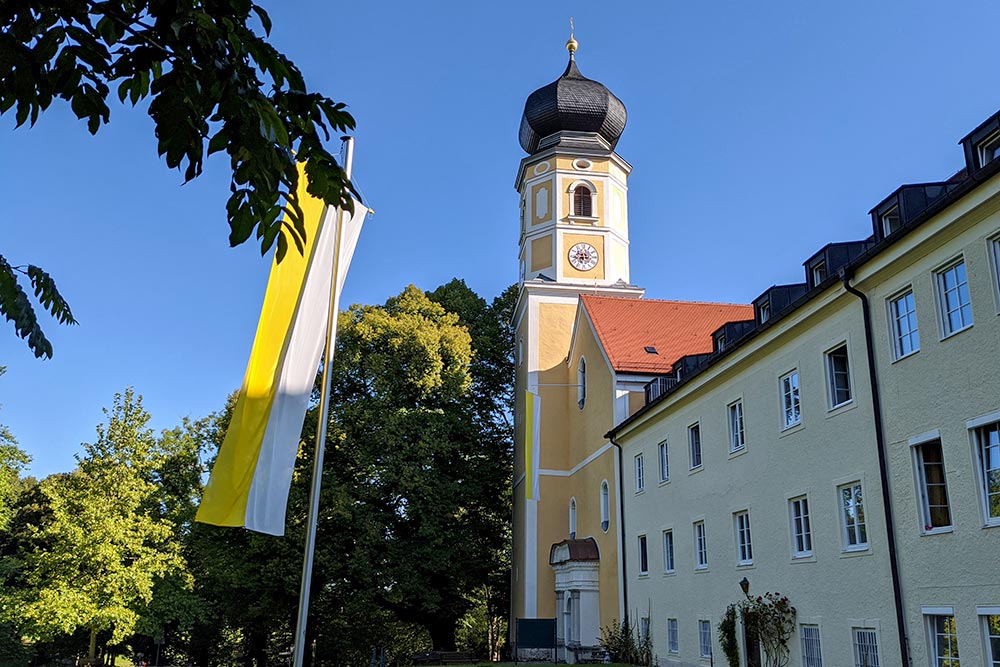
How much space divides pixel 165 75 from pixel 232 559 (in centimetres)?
3444

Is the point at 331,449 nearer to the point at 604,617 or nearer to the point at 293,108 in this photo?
the point at 604,617

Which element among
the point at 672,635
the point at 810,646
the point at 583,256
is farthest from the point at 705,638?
the point at 583,256

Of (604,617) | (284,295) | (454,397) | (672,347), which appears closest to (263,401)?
(284,295)

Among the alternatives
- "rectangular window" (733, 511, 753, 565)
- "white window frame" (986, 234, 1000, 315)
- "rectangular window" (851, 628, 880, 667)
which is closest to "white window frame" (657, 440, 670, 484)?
"rectangular window" (733, 511, 753, 565)

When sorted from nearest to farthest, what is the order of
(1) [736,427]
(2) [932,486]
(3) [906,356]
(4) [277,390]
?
(4) [277,390] → (2) [932,486] → (3) [906,356] → (1) [736,427]

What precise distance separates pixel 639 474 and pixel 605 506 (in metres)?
3.74

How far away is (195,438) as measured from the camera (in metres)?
36.7

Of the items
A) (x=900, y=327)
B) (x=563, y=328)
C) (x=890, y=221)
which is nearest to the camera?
(x=900, y=327)

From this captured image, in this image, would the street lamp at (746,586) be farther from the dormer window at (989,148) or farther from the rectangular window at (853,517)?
the dormer window at (989,148)

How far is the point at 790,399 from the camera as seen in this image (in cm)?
1723

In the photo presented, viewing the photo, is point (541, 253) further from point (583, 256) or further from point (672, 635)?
point (672, 635)

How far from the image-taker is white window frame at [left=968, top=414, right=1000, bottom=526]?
36.6ft

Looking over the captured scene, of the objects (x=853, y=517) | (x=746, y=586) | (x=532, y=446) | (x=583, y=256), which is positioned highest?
(x=583, y=256)

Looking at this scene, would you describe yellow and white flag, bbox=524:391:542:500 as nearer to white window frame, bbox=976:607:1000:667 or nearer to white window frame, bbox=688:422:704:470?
white window frame, bbox=688:422:704:470
